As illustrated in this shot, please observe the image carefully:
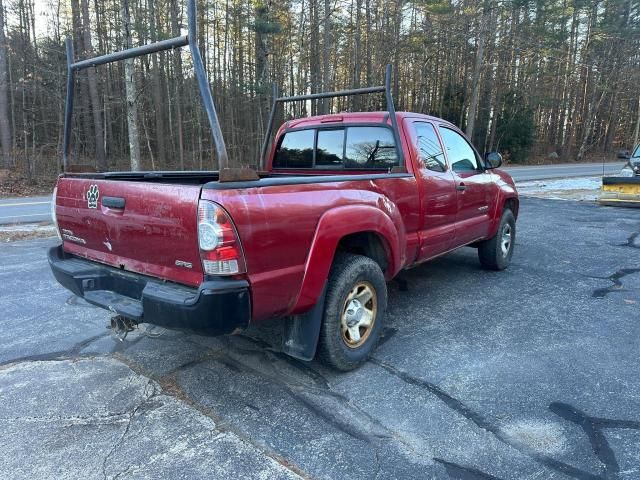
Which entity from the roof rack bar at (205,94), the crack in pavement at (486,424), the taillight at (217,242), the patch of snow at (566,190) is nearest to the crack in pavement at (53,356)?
the taillight at (217,242)

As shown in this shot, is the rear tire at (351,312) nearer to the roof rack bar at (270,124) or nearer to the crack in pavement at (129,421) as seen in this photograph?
the crack in pavement at (129,421)

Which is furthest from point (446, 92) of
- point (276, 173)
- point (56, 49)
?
point (276, 173)

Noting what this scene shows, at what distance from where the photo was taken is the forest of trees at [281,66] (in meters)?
21.9

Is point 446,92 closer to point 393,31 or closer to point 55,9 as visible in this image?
point 393,31

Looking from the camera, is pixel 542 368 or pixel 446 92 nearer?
pixel 542 368

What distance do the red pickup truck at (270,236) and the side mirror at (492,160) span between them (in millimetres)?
1107

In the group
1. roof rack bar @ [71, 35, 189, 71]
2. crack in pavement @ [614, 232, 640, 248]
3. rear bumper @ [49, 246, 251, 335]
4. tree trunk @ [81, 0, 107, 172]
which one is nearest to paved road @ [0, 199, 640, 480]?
rear bumper @ [49, 246, 251, 335]

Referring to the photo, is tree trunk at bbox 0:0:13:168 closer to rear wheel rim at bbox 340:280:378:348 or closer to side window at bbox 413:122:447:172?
side window at bbox 413:122:447:172

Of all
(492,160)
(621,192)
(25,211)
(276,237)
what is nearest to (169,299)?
(276,237)

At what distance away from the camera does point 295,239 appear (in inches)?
109

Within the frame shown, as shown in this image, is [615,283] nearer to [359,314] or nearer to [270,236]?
[359,314]

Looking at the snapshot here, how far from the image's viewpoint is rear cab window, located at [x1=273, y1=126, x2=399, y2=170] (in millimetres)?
4312

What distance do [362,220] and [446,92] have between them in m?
34.3

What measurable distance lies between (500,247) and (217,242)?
4553mm
